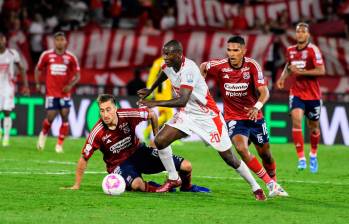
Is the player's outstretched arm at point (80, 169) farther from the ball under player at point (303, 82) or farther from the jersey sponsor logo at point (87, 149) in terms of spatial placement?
the ball under player at point (303, 82)

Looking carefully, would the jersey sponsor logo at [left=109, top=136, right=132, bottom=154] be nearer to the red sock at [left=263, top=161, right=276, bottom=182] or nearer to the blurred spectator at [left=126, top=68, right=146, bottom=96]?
the red sock at [left=263, top=161, right=276, bottom=182]

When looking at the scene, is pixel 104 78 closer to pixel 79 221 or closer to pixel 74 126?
pixel 74 126

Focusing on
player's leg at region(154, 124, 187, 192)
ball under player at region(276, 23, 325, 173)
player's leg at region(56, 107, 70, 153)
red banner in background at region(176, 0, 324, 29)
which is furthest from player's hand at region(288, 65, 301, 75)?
red banner in background at region(176, 0, 324, 29)

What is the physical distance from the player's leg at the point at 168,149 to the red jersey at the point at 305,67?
4.76 meters

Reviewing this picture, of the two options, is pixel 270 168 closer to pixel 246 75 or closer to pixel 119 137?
pixel 246 75

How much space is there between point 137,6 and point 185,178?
14538mm

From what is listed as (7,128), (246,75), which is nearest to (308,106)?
(246,75)

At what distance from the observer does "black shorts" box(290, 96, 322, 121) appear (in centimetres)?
1648

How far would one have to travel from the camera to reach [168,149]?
12102mm

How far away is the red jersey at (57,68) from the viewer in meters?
19.3

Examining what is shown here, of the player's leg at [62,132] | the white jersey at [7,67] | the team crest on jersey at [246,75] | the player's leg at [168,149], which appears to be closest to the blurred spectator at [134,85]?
the white jersey at [7,67]

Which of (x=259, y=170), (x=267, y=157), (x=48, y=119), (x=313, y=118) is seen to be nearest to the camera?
(x=259, y=170)

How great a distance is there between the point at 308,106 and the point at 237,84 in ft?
14.3

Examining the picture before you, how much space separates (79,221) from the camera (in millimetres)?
9570
